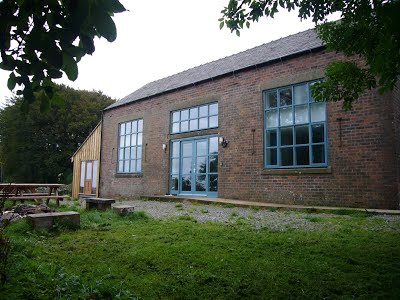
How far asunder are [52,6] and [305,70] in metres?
8.74

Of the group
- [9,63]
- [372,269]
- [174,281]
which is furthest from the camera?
[372,269]

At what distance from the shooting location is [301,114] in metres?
9.19

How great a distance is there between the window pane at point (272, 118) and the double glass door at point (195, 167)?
2.28 m

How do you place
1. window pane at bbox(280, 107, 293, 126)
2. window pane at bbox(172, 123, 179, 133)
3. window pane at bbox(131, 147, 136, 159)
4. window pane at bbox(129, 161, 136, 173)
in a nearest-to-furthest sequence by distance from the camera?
window pane at bbox(280, 107, 293, 126), window pane at bbox(172, 123, 179, 133), window pane at bbox(129, 161, 136, 173), window pane at bbox(131, 147, 136, 159)

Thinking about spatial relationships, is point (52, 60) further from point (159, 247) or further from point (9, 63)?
point (159, 247)

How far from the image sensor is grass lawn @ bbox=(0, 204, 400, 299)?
2.54 meters

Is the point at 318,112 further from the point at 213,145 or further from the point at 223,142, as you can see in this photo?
the point at 213,145

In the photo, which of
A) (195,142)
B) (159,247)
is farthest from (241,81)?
(159,247)

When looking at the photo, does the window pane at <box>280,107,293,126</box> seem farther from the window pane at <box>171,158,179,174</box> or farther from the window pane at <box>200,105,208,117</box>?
the window pane at <box>171,158,179,174</box>

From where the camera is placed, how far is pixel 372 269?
3.10 metres

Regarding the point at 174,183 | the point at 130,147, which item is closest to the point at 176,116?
the point at 174,183

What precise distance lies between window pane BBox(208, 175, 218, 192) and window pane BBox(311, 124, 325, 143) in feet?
13.0

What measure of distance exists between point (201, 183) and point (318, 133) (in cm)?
496

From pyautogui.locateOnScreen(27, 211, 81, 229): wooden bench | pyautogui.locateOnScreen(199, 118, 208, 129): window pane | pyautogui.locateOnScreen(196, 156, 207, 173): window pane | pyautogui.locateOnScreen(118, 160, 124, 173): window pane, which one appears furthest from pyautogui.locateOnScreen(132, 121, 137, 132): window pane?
pyautogui.locateOnScreen(27, 211, 81, 229): wooden bench
